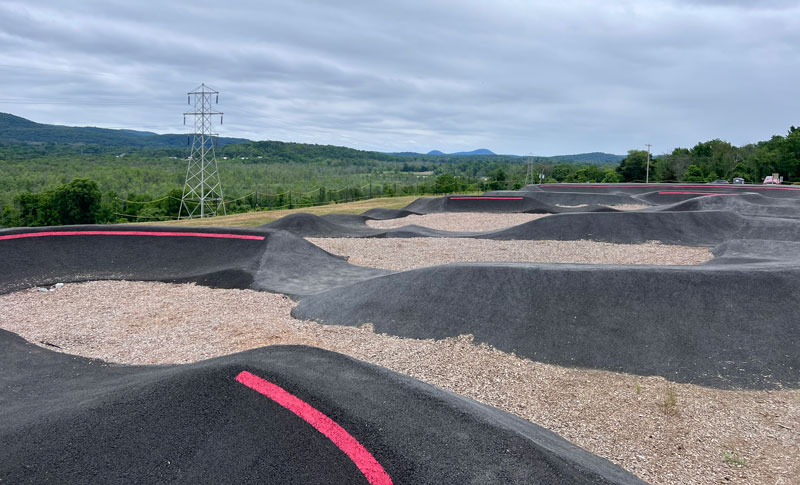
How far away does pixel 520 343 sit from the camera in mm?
10648

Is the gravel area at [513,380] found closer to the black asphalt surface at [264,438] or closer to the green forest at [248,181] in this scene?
the black asphalt surface at [264,438]

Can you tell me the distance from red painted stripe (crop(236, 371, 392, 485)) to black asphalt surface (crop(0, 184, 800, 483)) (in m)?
0.07

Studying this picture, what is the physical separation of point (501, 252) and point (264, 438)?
18.2 m

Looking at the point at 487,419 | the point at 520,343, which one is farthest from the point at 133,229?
the point at 487,419

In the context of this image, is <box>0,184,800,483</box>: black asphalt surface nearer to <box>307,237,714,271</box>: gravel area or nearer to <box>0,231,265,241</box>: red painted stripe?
<box>0,231,265,241</box>: red painted stripe

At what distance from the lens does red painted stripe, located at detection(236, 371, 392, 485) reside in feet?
14.8

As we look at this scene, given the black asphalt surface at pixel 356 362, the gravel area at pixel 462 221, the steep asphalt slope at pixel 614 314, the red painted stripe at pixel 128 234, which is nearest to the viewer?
the black asphalt surface at pixel 356 362

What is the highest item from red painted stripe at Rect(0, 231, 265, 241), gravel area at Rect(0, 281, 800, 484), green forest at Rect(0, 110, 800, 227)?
green forest at Rect(0, 110, 800, 227)

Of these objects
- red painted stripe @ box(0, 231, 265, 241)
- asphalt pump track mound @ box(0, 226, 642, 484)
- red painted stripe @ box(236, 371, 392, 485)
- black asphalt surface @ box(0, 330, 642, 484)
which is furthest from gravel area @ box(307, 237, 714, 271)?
red painted stripe @ box(236, 371, 392, 485)

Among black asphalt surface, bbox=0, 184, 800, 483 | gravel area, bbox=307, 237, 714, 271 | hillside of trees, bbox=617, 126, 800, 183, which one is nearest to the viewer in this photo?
black asphalt surface, bbox=0, 184, 800, 483

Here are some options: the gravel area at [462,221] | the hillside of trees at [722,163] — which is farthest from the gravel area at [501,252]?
the hillside of trees at [722,163]

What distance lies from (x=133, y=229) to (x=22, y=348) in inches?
423

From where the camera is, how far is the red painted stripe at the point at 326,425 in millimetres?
4500

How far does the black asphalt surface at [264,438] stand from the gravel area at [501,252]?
13.6m
